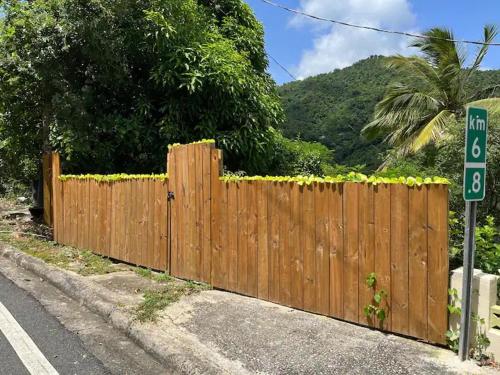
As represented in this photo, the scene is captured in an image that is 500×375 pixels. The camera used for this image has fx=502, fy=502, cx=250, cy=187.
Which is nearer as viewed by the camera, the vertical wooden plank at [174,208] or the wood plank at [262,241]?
the wood plank at [262,241]

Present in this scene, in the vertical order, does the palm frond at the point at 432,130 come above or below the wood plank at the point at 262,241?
above

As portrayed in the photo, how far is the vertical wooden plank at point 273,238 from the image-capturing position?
565 cm

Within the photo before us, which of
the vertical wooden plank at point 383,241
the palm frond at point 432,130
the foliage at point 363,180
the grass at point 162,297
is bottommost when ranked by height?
the grass at point 162,297

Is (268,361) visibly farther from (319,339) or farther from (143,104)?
(143,104)

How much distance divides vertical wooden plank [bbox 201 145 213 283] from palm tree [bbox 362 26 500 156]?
45.0ft

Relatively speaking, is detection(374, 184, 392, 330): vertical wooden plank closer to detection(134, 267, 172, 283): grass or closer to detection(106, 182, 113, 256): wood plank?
detection(134, 267, 172, 283): grass

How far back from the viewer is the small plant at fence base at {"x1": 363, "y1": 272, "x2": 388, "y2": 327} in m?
4.62

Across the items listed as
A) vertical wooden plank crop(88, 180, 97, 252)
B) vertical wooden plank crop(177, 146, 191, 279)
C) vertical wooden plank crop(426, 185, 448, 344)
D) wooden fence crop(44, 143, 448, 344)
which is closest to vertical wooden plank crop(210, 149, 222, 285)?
wooden fence crop(44, 143, 448, 344)

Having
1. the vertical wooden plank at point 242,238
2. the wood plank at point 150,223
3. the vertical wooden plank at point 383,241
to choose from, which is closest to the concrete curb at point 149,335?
the wood plank at point 150,223

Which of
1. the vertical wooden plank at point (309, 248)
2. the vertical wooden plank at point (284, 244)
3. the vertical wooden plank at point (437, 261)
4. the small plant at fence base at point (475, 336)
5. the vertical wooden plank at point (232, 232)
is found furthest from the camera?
the vertical wooden plank at point (232, 232)

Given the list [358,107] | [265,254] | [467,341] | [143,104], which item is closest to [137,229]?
[265,254]

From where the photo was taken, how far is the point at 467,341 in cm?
390

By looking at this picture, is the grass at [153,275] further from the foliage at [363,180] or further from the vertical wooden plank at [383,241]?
the vertical wooden plank at [383,241]

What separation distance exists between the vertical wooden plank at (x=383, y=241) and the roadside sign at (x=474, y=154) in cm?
92
